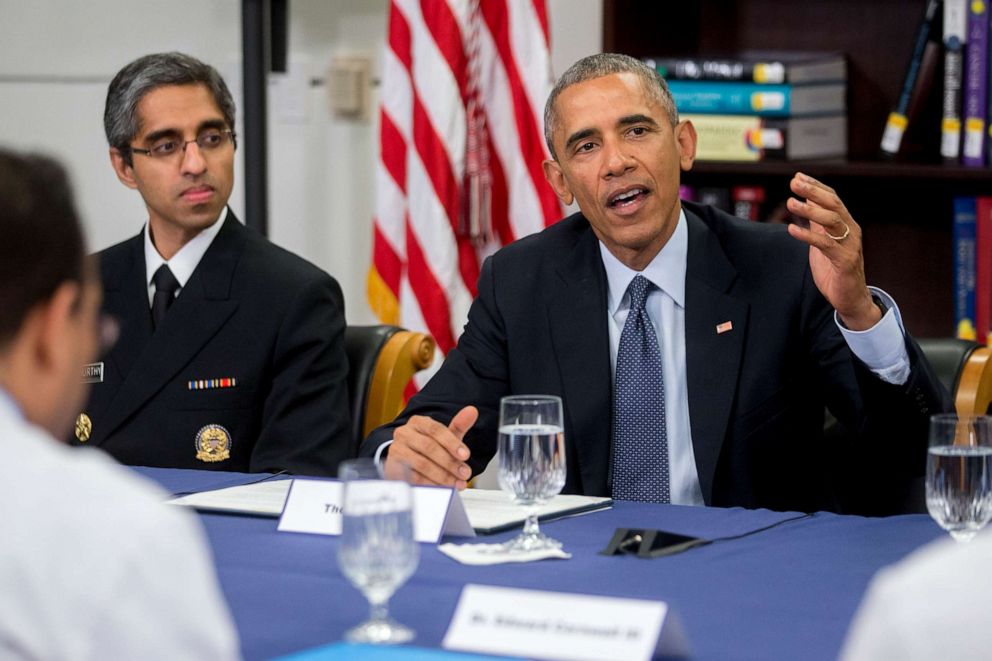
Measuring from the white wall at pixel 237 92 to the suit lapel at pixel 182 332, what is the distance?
1.57 m

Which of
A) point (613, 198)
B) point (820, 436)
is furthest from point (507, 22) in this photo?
point (820, 436)

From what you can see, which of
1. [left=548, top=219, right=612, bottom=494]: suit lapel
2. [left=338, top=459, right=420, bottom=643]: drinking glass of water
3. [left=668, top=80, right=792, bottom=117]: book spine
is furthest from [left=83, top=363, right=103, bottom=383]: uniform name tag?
[left=668, top=80, right=792, bottom=117]: book spine

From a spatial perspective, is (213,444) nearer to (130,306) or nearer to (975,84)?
(130,306)

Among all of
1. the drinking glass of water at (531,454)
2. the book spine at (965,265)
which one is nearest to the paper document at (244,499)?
the drinking glass of water at (531,454)

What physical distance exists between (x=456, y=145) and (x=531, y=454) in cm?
225

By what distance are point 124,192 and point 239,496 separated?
9.53 ft

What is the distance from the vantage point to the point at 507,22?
3.88 m

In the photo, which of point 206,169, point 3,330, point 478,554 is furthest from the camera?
point 206,169

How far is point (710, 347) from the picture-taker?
7.97 feet

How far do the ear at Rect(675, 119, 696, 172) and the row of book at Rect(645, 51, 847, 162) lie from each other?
3.37 ft

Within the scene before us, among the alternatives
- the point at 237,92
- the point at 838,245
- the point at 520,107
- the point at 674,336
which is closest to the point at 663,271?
the point at 674,336

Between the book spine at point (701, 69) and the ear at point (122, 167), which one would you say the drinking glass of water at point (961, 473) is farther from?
the book spine at point (701, 69)

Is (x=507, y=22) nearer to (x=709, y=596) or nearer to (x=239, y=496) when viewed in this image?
(x=239, y=496)

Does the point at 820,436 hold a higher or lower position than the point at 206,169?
lower
